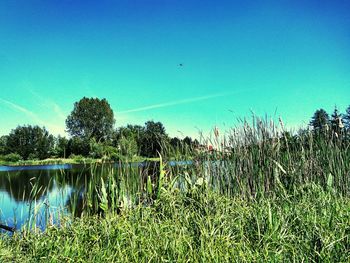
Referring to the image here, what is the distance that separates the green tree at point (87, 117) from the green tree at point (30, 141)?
1007 centimetres

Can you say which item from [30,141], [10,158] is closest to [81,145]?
[10,158]

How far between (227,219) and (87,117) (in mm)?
67724

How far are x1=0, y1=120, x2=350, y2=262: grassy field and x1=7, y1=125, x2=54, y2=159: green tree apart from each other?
163ft

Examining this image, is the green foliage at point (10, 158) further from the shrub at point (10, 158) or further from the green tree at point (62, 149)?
the green tree at point (62, 149)

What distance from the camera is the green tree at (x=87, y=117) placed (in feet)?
224

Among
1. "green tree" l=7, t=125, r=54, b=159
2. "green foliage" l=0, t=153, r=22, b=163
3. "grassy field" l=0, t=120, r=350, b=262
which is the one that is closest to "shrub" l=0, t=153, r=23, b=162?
"green foliage" l=0, t=153, r=22, b=163

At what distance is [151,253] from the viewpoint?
233 cm

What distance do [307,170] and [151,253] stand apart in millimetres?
3379

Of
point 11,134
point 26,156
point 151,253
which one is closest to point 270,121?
point 151,253

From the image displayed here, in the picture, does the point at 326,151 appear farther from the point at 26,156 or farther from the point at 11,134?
the point at 11,134

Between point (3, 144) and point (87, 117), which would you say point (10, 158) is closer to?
point (3, 144)

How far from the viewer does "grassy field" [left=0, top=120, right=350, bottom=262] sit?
2367mm

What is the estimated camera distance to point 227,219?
3119 mm

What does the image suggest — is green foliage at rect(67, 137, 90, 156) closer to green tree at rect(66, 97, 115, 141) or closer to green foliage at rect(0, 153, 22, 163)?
green foliage at rect(0, 153, 22, 163)
